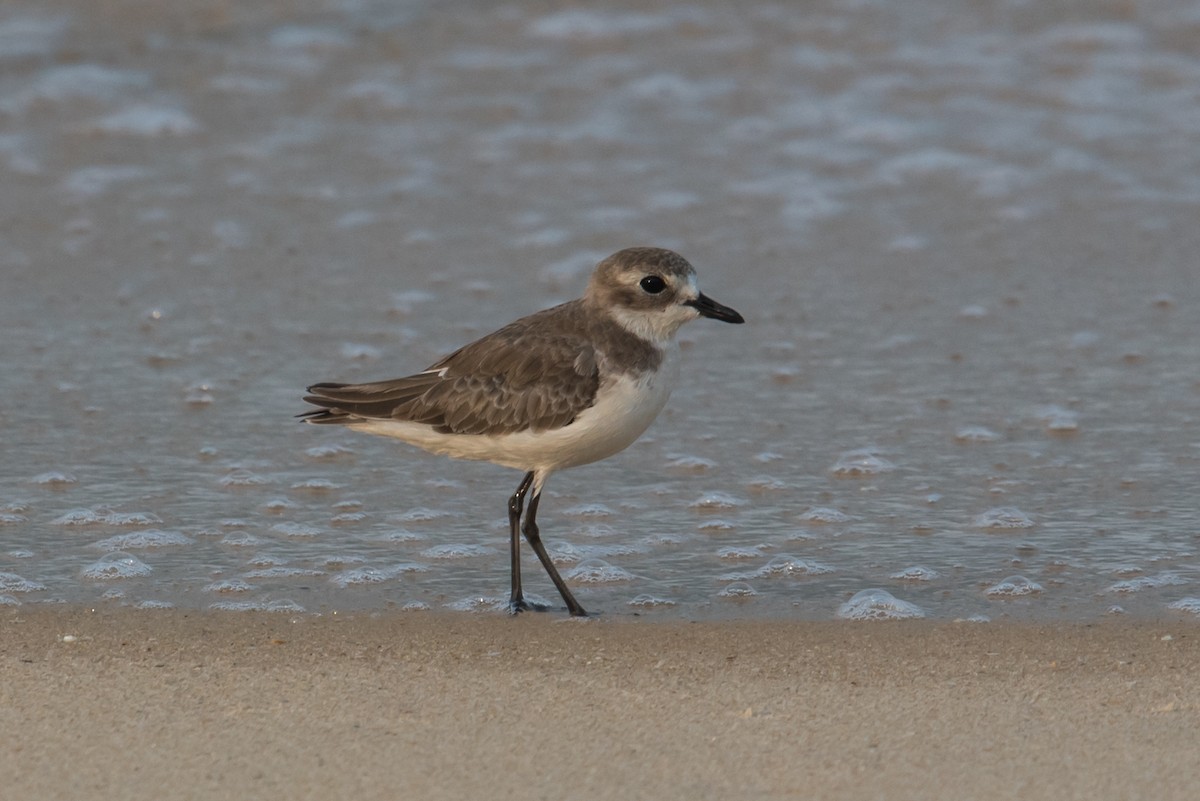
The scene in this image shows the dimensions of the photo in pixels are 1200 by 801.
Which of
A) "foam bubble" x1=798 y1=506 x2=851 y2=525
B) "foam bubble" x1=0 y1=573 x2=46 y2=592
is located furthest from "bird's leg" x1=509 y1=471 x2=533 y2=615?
"foam bubble" x1=0 y1=573 x2=46 y2=592

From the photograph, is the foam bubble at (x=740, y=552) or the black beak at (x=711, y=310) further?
the foam bubble at (x=740, y=552)

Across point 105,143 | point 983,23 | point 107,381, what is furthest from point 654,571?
point 983,23

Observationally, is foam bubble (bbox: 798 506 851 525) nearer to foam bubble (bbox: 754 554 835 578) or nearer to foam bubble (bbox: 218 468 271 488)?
foam bubble (bbox: 754 554 835 578)

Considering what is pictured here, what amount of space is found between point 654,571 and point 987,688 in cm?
122

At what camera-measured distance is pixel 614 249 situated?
8.20 m

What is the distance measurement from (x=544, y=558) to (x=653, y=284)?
0.85 m

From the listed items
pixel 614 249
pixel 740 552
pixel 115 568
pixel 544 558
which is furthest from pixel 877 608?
pixel 614 249

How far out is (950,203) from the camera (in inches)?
344

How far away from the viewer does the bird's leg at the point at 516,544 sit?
512 cm

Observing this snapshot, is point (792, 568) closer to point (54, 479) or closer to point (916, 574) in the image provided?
point (916, 574)

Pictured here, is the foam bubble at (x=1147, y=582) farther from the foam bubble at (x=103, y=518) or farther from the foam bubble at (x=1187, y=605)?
the foam bubble at (x=103, y=518)

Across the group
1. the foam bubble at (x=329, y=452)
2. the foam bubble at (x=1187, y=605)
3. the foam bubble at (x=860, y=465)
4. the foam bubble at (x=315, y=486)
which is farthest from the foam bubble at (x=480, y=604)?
the foam bubble at (x=1187, y=605)

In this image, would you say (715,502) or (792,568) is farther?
(715,502)

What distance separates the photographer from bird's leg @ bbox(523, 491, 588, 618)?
16.7 feet
